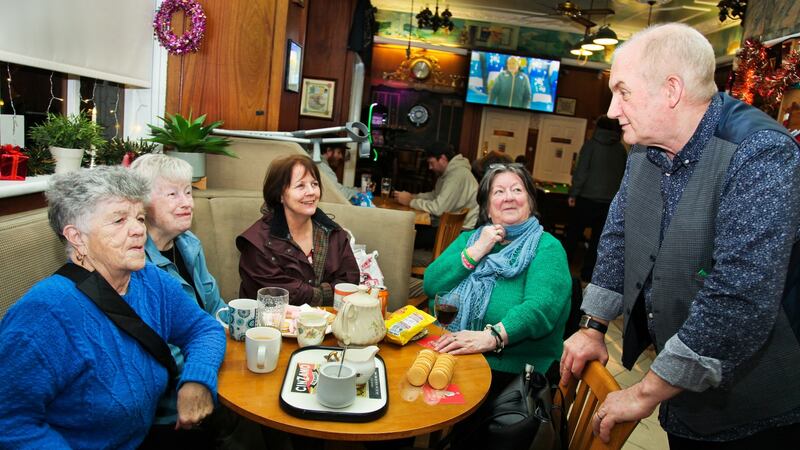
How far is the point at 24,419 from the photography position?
4.10 ft

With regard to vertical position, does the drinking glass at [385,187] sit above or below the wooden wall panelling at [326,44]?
below

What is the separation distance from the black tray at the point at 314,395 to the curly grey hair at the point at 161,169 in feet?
2.98

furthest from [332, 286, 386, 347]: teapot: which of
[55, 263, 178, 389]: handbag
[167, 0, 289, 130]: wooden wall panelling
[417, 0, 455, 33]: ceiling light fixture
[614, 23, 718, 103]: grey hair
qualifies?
[417, 0, 455, 33]: ceiling light fixture

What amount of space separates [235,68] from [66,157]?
1.73 meters

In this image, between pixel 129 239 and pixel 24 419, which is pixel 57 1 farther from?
pixel 24 419

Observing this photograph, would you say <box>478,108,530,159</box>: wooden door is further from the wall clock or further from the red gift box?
the red gift box

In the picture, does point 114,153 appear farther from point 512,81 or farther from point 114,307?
point 512,81

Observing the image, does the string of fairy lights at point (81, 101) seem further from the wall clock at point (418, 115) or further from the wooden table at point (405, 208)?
the wall clock at point (418, 115)

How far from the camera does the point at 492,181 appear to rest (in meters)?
2.52

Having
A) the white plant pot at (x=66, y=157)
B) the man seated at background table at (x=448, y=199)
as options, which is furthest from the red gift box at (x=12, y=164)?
the man seated at background table at (x=448, y=199)

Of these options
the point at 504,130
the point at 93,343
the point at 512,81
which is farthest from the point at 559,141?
the point at 93,343

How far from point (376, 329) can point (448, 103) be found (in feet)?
28.8

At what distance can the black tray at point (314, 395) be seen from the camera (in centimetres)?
142

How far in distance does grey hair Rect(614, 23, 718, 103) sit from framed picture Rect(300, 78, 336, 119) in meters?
5.16
